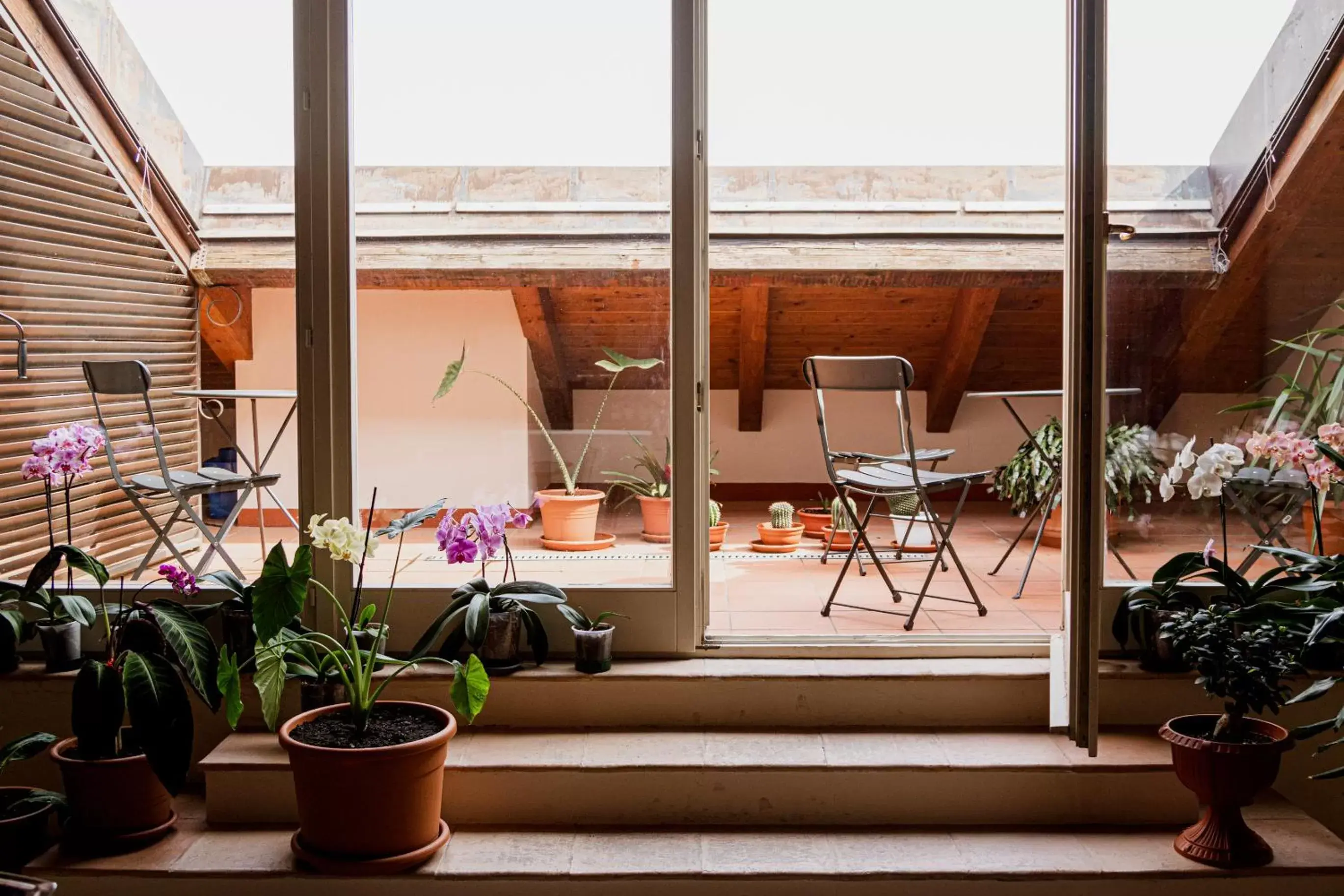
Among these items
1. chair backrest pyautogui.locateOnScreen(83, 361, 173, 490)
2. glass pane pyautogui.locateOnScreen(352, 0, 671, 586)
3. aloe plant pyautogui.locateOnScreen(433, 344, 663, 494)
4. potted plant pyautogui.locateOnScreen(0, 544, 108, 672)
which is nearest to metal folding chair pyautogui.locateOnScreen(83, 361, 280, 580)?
chair backrest pyautogui.locateOnScreen(83, 361, 173, 490)

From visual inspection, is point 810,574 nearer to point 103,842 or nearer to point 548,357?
point 548,357

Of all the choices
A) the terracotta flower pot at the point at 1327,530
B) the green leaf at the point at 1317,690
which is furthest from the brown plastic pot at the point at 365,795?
the terracotta flower pot at the point at 1327,530

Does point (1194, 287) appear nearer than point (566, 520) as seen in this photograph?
Yes

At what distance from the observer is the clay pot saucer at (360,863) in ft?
7.65

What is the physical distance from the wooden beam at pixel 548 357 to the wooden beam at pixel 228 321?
756 millimetres

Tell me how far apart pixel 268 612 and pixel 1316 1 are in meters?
3.26

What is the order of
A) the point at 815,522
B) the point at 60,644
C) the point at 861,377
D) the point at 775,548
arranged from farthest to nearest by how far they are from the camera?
the point at 815,522
the point at 775,548
the point at 861,377
the point at 60,644

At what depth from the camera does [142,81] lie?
3.15 meters

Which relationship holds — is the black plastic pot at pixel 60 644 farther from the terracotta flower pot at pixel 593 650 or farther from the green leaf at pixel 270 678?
the terracotta flower pot at pixel 593 650

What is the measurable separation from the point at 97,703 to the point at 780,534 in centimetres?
314

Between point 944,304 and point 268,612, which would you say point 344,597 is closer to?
point 268,612

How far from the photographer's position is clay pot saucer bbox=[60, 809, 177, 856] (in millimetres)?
2463

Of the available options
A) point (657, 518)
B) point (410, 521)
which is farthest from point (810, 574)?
point (410, 521)

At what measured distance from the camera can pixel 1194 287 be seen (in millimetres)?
2877
